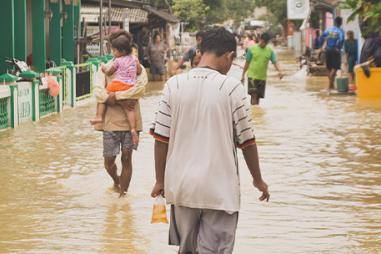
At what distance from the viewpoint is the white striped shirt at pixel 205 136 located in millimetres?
5645

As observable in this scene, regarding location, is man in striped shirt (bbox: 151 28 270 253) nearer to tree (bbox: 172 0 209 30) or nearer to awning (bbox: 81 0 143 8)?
awning (bbox: 81 0 143 8)

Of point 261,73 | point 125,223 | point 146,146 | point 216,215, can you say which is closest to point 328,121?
point 261,73

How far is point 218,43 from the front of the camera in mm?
5785

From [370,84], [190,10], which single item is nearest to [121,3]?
[370,84]

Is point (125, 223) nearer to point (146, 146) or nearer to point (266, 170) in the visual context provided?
point (266, 170)

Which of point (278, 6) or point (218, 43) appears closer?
point (218, 43)

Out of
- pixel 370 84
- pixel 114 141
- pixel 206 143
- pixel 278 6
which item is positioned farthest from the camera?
pixel 278 6

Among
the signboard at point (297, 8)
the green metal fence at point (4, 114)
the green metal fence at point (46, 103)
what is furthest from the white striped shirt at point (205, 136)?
the signboard at point (297, 8)

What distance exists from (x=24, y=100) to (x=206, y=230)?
1293 centimetres

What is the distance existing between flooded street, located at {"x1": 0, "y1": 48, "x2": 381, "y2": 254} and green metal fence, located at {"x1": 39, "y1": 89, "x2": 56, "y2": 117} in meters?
1.22

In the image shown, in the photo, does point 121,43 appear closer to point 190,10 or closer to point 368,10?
point 368,10

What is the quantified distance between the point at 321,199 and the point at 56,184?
2.94 meters

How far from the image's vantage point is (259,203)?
1017 cm

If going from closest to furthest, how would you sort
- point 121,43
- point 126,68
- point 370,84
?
point 121,43
point 126,68
point 370,84
